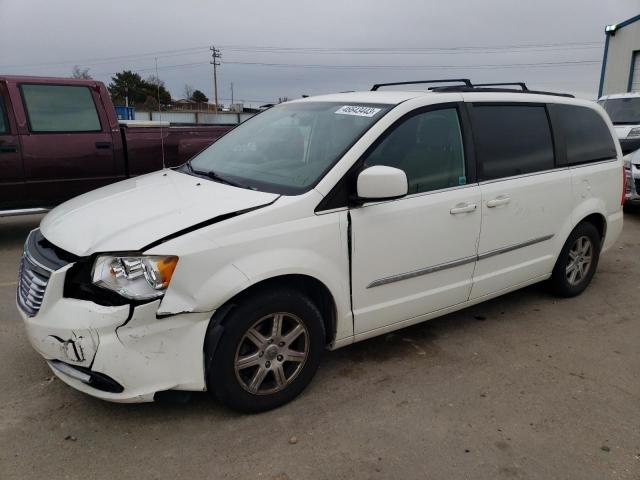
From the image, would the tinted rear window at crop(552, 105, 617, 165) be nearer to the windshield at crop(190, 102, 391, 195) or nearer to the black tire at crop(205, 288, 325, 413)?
the windshield at crop(190, 102, 391, 195)

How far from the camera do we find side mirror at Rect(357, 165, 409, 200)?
287cm

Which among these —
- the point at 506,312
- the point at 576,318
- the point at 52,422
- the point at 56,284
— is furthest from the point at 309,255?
the point at 576,318

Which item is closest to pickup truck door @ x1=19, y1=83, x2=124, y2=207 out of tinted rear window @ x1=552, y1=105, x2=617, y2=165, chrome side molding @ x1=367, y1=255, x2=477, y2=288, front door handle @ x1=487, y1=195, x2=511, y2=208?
chrome side molding @ x1=367, y1=255, x2=477, y2=288

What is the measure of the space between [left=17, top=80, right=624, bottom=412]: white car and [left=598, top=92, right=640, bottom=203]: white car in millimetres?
4814

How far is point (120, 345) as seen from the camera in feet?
8.05

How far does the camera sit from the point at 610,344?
152 inches

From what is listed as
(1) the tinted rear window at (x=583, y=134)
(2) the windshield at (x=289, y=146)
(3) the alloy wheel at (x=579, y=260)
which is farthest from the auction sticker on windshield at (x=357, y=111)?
(3) the alloy wheel at (x=579, y=260)

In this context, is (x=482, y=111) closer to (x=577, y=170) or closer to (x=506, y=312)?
(x=577, y=170)

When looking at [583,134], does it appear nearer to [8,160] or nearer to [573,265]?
[573,265]

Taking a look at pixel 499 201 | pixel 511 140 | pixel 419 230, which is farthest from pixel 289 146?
pixel 511 140

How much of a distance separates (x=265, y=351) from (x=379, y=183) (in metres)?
1.09

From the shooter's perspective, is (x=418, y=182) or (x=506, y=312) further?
(x=506, y=312)

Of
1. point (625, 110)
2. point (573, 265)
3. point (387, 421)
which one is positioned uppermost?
point (625, 110)

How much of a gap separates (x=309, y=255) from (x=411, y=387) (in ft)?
3.53
